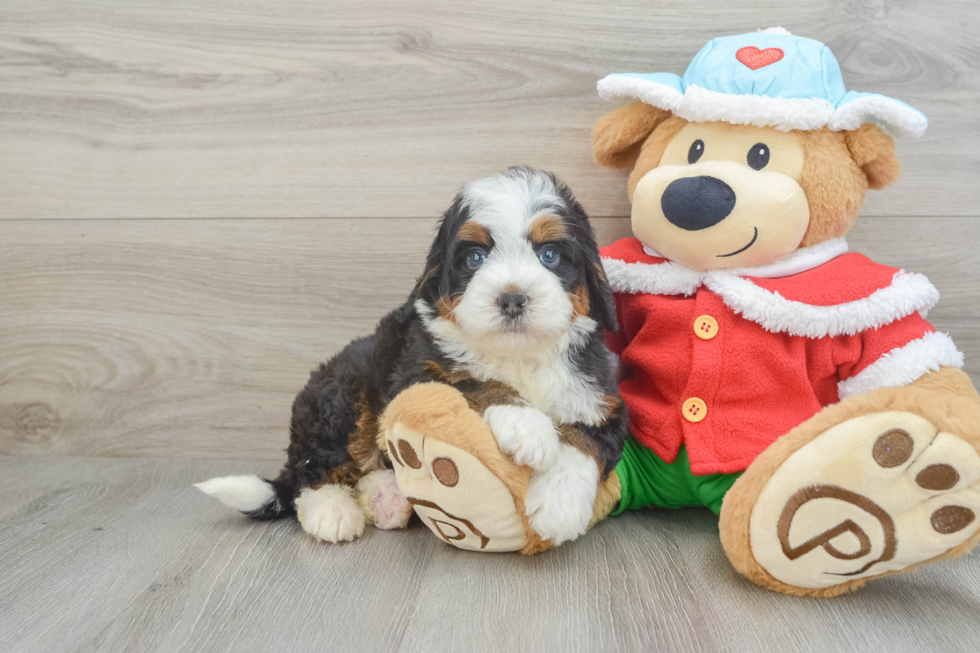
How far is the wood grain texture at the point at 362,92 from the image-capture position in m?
1.80

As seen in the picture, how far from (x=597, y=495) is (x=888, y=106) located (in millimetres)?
1004

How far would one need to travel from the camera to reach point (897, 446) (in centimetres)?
110

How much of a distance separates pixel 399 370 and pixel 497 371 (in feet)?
0.74

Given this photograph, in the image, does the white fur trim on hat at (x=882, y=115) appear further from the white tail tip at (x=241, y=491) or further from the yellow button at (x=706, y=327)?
the white tail tip at (x=241, y=491)

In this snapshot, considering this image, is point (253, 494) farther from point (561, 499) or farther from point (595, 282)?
point (595, 282)

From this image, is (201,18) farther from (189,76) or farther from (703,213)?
(703,213)

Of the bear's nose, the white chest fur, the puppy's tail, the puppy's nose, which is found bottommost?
the puppy's tail

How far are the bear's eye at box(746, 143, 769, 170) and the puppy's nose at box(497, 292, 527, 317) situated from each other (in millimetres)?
611

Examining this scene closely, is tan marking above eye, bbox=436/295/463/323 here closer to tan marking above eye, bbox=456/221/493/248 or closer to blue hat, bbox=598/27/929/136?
tan marking above eye, bbox=456/221/493/248

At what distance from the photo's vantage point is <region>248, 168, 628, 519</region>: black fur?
A: 4.60 ft

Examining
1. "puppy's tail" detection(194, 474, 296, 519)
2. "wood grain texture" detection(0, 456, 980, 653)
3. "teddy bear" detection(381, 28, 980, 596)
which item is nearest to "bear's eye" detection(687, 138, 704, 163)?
"teddy bear" detection(381, 28, 980, 596)

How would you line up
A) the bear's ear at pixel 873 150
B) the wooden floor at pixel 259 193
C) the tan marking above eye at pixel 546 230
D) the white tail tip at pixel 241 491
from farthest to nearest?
the wooden floor at pixel 259 193 < the white tail tip at pixel 241 491 < the bear's ear at pixel 873 150 < the tan marking above eye at pixel 546 230

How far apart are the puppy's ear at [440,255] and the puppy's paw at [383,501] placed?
446 millimetres

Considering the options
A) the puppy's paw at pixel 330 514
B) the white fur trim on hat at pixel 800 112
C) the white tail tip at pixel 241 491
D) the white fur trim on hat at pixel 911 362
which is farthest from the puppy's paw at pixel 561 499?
the white fur trim on hat at pixel 800 112
